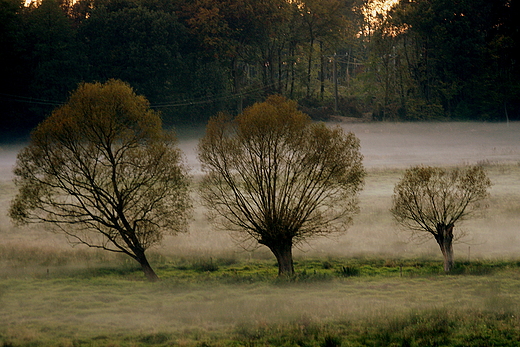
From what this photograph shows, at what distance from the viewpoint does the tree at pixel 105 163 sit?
37719mm

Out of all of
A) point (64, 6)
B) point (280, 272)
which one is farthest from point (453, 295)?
point (64, 6)

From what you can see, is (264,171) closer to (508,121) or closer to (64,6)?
(508,121)

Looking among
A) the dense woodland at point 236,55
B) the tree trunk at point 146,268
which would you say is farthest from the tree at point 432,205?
the dense woodland at point 236,55

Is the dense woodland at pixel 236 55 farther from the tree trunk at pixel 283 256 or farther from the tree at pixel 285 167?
the tree trunk at pixel 283 256

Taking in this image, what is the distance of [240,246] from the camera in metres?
A: 47.6

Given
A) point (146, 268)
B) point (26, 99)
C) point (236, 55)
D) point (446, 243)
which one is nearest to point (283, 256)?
point (146, 268)

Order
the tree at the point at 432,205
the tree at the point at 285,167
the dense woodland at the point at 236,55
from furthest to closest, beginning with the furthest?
1. the dense woodland at the point at 236,55
2. the tree at the point at 432,205
3. the tree at the point at 285,167

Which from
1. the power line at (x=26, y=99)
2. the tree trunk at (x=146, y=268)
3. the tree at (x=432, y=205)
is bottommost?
the tree trunk at (x=146, y=268)

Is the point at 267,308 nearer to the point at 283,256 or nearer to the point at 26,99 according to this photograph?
the point at 283,256

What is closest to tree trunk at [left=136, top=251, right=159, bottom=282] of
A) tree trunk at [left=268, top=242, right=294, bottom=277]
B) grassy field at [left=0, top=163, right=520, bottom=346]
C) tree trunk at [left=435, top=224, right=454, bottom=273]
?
grassy field at [left=0, top=163, right=520, bottom=346]

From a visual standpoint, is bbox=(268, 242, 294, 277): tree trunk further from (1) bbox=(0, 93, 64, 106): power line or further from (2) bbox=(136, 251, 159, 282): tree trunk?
(1) bbox=(0, 93, 64, 106): power line

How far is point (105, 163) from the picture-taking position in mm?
39219

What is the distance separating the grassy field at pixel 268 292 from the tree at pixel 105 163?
389cm

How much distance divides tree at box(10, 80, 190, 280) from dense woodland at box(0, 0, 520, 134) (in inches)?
1897
